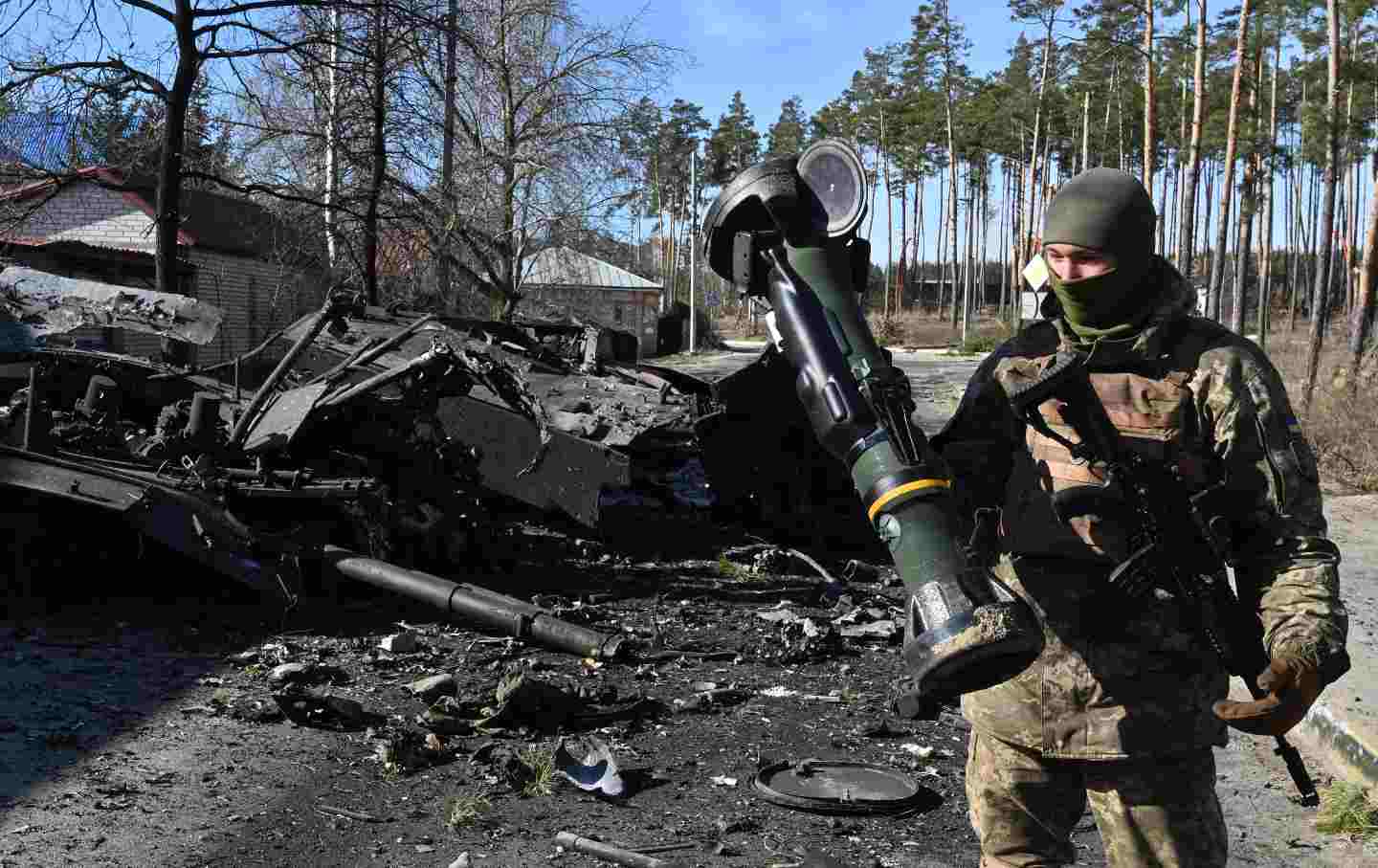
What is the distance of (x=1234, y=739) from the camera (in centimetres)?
602

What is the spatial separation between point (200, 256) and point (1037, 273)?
28.8 metres

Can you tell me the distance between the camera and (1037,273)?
10.3 ft

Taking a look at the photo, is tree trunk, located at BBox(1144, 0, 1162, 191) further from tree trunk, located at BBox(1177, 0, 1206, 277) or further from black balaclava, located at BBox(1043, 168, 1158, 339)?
black balaclava, located at BBox(1043, 168, 1158, 339)

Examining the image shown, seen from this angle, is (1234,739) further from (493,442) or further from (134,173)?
(134,173)

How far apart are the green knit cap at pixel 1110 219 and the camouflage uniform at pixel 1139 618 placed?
0.35ft

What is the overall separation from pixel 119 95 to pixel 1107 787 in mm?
13522

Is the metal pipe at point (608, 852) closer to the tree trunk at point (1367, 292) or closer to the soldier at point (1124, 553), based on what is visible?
the soldier at point (1124, 553)

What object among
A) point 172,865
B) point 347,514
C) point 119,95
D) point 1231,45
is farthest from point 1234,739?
point 1231,45

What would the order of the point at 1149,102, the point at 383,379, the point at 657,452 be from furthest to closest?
the point at 1149,102 < the point at 657,452 < the point at 383,379

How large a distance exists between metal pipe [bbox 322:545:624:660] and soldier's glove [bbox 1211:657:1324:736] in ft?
15.2

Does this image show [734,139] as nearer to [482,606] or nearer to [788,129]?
[788,129]

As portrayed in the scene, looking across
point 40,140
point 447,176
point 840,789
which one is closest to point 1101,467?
point 840,789

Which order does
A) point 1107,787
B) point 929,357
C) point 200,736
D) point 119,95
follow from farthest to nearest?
point 929,357
point 119,95
point 200,736
point 1107,787

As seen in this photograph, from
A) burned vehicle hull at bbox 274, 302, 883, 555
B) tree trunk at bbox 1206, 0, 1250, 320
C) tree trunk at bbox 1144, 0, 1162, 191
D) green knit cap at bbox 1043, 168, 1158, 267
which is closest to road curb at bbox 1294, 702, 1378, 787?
green knit cap at bbox 1043, 168, 1158, 267
